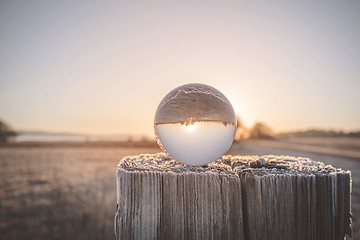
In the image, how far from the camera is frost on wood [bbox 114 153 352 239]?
1652 mm

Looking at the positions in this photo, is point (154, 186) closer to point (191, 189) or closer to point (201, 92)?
point (191, 189)

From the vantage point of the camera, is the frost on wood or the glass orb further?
the glass orb

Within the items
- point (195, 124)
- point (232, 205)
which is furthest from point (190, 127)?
point (232, 205)

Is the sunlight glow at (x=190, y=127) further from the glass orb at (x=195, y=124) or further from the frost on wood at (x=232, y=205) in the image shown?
the frost on wood at (x=232, y=205)

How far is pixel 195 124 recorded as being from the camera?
2.14 m

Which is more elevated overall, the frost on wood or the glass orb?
the glass orb

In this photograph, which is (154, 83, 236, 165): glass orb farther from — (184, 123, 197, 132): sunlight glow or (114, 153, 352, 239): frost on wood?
(114, 153, 352, 239): frost on wood

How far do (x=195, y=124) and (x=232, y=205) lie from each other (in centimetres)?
76

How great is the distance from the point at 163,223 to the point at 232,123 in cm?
113

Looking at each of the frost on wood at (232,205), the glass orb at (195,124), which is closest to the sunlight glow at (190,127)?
the glass orb at (195,124)

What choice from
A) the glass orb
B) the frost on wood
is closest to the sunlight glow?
the glass orb

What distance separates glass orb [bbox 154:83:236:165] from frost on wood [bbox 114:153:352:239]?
1.46ft

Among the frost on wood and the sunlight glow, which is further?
the sunlight glow

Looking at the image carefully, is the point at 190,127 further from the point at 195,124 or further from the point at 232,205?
the point at 232,205
